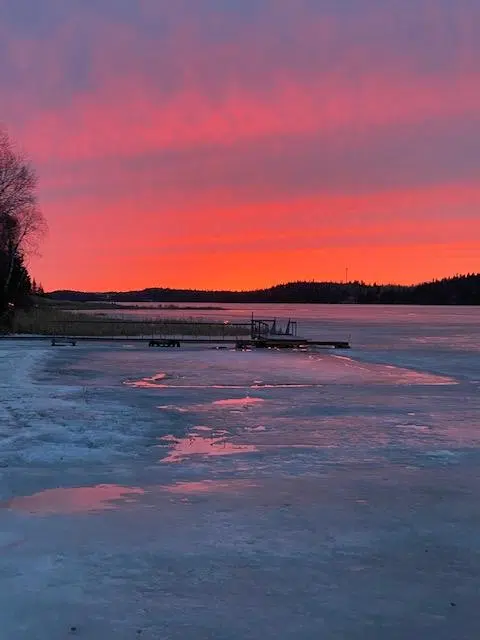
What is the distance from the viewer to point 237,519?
6.23 m

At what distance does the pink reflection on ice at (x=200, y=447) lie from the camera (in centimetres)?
907

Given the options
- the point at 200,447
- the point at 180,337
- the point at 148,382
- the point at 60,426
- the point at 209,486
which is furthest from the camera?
the point at 180,337

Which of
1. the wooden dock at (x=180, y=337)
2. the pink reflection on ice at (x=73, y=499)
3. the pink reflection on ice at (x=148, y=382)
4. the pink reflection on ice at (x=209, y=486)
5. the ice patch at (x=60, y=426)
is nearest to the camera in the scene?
the pink reflection on ice at (x=73, y=499)

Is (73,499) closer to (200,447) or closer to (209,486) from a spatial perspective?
(209,486)

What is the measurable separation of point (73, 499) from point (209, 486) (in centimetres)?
147

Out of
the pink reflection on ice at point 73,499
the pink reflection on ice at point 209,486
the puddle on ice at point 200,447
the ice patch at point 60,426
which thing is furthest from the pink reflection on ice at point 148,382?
the pink reflection on ice at point 73,499

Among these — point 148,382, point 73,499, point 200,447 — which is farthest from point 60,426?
point 148,382

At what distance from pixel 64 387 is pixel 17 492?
9282 millimetres

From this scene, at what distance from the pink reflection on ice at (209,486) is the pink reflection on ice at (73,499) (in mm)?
414

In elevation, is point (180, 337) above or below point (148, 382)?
above

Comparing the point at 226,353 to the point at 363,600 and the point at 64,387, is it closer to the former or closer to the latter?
the point at 64,387

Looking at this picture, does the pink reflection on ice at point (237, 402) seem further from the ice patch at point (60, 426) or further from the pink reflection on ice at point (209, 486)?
the pink reflection on ice at point (209, 486)

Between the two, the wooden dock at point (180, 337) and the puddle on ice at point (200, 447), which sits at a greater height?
the wooden dock at point (180, 337)

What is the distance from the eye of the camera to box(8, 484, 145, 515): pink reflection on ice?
6527 millimetres
